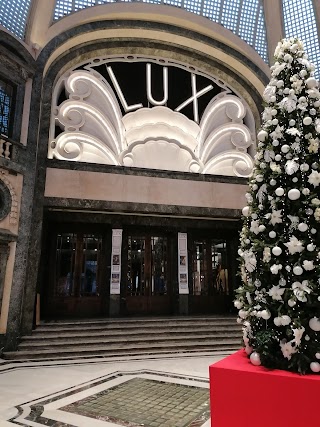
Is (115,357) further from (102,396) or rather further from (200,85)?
(200,85)

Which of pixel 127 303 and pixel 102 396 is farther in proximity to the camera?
pixel 127 303

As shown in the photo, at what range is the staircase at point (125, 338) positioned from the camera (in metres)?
5.99

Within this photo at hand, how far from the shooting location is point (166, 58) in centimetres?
953

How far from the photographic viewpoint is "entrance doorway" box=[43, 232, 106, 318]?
324 inches

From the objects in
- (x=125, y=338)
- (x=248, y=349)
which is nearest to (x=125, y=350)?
(x=125, y=338)

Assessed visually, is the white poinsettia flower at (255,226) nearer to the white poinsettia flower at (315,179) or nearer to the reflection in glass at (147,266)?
the white poinsettia flower at (315,179)

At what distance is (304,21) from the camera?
9258mm

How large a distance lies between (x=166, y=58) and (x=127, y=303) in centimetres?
721

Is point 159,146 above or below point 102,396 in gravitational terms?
above

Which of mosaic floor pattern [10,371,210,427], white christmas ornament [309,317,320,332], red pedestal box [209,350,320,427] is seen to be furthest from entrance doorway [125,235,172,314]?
white christmas ornament [309,317,320,332]

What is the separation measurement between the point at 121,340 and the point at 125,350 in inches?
11.8

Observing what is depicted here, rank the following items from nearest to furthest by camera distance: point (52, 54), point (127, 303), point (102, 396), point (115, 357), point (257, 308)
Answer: point (257, 308) < point (102, 396) < point (115, 357) < point (52, 54) < point (127, 303)

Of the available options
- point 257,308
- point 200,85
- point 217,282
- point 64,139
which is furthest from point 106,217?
point 257,308

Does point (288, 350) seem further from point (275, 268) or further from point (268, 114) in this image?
point (268, 114)
